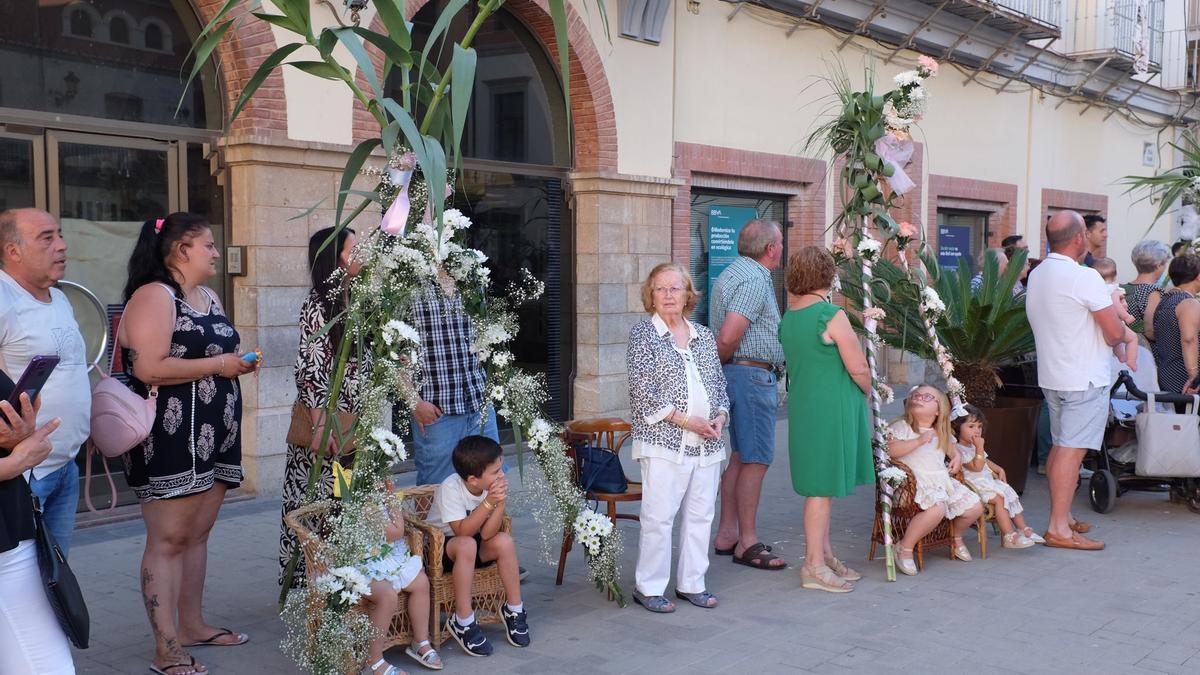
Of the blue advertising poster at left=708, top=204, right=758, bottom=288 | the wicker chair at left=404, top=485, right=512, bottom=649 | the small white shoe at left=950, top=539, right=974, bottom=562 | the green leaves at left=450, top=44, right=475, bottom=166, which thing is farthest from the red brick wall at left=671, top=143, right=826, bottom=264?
the green leaves at left=450, top=44, right=475, bottom=166


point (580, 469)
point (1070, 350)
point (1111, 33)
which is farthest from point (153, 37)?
point (1111, 33)

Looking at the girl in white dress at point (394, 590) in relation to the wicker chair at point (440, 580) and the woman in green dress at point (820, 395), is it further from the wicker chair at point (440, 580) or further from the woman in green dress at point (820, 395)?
the woman in green dress at point (820, 395)

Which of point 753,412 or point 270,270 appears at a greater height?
point 270,270

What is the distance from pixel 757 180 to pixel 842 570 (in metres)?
7.61

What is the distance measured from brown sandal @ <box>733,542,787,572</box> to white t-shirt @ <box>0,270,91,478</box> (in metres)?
3.61

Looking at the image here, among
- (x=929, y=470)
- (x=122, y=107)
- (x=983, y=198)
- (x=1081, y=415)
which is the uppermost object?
(x=983, y=198)

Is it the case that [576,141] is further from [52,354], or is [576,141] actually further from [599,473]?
[52,354]

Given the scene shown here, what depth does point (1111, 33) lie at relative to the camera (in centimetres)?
1953

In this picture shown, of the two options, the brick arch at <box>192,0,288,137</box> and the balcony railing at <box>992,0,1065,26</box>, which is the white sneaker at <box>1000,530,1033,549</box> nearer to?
the brick arch at <box>192,0,288,137</box>

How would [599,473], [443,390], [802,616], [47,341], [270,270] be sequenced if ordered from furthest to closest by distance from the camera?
1. [270,270]
2. [599,473]
3. [802,616]
4. [443,390]
5. [47,341]

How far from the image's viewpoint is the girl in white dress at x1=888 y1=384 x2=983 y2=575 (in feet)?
20.6

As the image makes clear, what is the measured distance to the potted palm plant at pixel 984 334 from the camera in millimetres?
7656

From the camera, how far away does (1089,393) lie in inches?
267

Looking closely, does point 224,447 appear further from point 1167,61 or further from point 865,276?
point 1167,61
